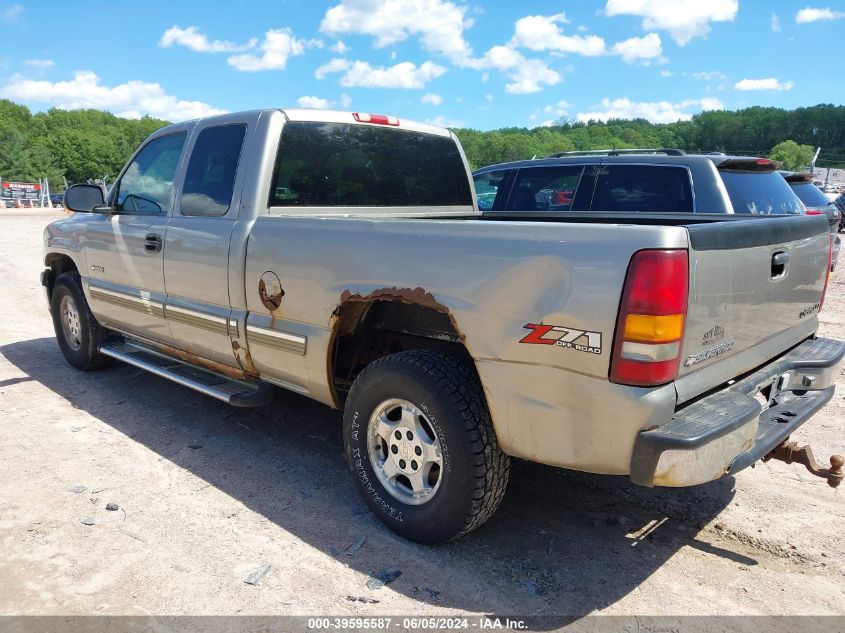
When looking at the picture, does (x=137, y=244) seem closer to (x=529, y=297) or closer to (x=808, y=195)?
(x=529, y=297)

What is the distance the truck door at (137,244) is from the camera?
14.3 ft

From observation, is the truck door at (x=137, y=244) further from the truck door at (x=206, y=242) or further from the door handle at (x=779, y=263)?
the door handle at (x=779, y=263)

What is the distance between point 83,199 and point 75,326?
4.15 ft

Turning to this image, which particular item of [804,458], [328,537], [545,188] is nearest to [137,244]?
[328,537]

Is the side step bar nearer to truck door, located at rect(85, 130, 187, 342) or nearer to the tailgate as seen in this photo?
truck door, located at rect(85, 130, 187, 342)

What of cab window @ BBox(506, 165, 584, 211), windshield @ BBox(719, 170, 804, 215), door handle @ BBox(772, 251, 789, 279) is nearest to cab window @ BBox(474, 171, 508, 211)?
cab window @ BBox(506, 165, 584, 211)

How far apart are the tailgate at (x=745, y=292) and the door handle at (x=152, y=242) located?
3390mm

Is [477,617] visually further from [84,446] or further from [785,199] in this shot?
[785,199]

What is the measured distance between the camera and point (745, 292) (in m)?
2.63

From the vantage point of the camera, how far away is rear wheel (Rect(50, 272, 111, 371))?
17.8 ft

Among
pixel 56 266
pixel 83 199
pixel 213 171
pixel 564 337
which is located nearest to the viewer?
pixel 564 337

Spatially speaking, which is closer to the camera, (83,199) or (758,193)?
(83,199)

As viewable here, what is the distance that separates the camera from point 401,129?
14.9 ft

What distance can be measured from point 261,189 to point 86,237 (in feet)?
7.48
